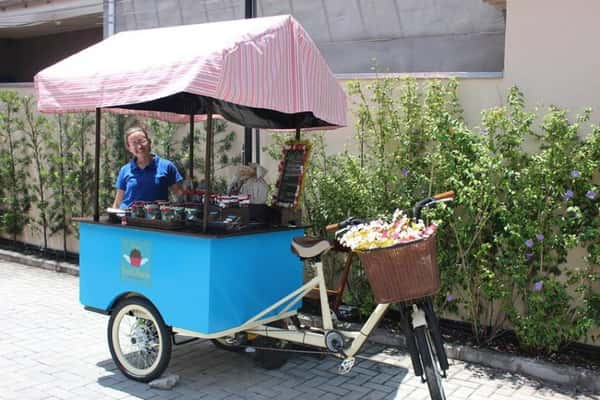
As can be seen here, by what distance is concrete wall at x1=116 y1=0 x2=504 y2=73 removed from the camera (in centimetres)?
816

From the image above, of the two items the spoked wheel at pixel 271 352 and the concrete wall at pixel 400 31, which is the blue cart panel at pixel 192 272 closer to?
the spoked wheel at pixel 271 352

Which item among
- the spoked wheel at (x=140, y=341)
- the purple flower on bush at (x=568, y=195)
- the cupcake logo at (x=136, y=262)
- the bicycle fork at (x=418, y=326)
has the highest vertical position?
the purple flower on bush at (x=568, y=195)

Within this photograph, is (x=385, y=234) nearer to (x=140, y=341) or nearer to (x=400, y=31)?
(x=140, y=341)

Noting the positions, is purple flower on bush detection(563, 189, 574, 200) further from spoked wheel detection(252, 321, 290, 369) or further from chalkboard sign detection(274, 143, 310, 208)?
spoked wheel detection(252, 321, 290, 369)

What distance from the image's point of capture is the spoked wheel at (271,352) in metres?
4.69

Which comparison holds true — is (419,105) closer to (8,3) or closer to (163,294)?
(163,294)

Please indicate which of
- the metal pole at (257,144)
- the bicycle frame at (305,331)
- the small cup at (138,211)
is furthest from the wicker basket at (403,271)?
the metal pole at (257,144)

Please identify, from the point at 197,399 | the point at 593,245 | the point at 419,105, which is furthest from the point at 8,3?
the point at 593,245

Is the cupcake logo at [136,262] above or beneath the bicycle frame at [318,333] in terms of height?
above

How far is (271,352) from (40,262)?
217 inches

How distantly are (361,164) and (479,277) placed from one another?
1.65m

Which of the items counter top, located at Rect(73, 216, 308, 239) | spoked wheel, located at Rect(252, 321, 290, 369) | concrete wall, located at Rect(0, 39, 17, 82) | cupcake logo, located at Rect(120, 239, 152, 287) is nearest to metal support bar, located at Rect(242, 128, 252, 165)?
counter top, located at Rect(73, 216, 308, 239)

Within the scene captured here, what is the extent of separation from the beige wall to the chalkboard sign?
1.99m

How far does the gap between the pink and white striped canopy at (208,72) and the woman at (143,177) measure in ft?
2.95
